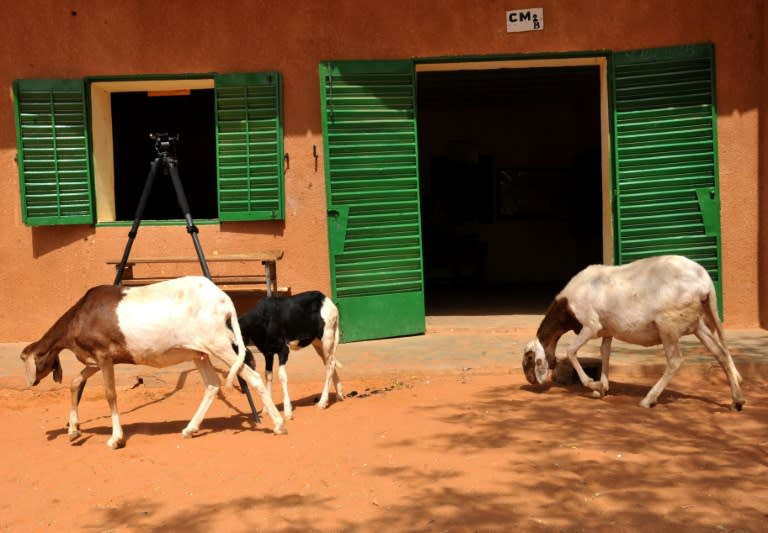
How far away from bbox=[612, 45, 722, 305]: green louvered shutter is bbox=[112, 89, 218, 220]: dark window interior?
6.87 meters

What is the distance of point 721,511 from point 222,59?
6.71 metres

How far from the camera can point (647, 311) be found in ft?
21.5

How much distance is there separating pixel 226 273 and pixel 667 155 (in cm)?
458

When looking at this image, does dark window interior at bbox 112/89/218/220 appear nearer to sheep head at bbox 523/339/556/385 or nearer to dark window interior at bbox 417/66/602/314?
dark window interior at bbox 417/66/602/314

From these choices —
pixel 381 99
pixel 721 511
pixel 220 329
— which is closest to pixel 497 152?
pixel 381 99

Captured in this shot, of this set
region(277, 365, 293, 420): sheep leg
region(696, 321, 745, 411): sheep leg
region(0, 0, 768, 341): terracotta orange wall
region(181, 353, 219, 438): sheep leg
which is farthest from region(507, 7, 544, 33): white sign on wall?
region(181, 353, 219, 438): sheep leg

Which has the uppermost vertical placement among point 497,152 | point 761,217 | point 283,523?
point 497,152

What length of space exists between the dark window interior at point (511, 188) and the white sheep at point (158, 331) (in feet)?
29.9

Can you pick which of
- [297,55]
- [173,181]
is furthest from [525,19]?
[173,181]

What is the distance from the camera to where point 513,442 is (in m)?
5.75

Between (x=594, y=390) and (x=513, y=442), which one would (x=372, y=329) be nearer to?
(x=594, y=390)

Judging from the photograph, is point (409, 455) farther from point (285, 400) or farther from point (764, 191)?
point (764, 191)

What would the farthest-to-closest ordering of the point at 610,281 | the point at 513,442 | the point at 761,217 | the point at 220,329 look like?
the point at 761,217
the point at 610,281
the point at 220,329
the point at 513,442

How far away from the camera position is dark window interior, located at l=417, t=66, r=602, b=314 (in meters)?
15.3
